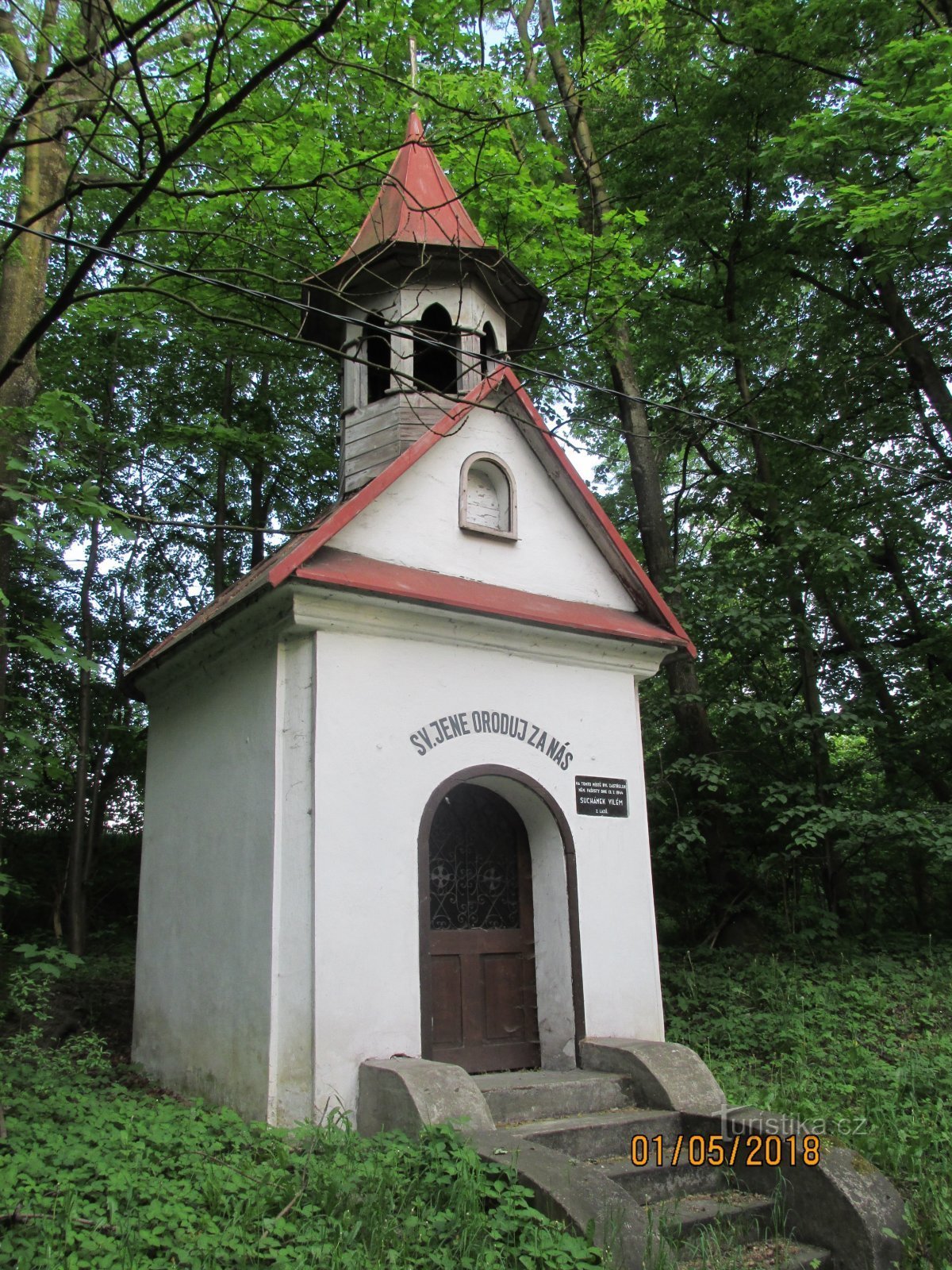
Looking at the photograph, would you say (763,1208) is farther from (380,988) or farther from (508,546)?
(508,546)

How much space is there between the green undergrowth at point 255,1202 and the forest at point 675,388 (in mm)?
4474

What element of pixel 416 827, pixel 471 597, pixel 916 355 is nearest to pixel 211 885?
pixel 416 827

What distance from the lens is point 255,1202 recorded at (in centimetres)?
464

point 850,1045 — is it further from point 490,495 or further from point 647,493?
point 647,493

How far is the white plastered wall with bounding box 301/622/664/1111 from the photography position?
6.36 meters

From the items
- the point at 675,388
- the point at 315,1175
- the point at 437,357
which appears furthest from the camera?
the point at 675,388

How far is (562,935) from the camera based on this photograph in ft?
24.6

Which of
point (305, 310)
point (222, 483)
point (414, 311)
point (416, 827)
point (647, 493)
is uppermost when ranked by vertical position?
point (222, 483)

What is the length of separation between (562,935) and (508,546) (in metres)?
3.10

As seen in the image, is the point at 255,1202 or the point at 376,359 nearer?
the point at 255,1202
